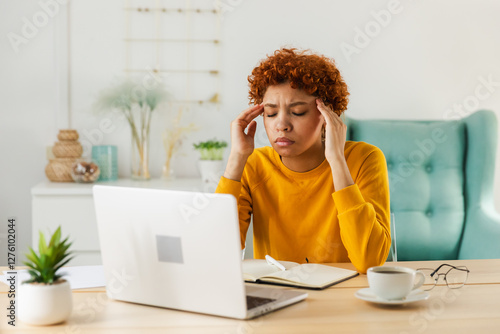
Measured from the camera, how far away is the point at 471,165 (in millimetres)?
2604

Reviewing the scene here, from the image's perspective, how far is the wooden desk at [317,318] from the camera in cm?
98

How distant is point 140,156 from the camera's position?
2.91 meters

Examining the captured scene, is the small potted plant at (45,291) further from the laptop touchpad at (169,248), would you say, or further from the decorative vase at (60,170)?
the decorative vase at (60,170)

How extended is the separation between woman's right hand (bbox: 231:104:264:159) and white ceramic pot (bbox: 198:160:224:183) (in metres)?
0.87

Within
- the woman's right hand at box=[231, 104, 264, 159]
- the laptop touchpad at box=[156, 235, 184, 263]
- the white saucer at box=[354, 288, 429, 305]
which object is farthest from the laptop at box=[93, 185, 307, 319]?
the woman's right hand at box=[231, 104, 264, 159]

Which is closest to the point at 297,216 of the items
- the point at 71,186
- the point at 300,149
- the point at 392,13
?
the point at 300,149

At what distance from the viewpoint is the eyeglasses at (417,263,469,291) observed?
130 centimetres

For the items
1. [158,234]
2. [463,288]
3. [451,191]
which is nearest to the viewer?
[158,234]

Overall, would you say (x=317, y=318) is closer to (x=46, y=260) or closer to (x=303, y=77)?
(x=46, y=260)

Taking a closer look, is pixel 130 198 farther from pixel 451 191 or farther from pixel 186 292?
pixel 451 191

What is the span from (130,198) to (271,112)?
734 mm

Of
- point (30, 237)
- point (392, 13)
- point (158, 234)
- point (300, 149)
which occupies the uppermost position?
point (392, 13)

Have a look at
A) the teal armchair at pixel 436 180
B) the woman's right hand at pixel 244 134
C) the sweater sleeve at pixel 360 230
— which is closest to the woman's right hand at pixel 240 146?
the woman's right hand at pixel 244 134

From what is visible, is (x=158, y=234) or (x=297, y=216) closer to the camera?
(x=158, y=234)
